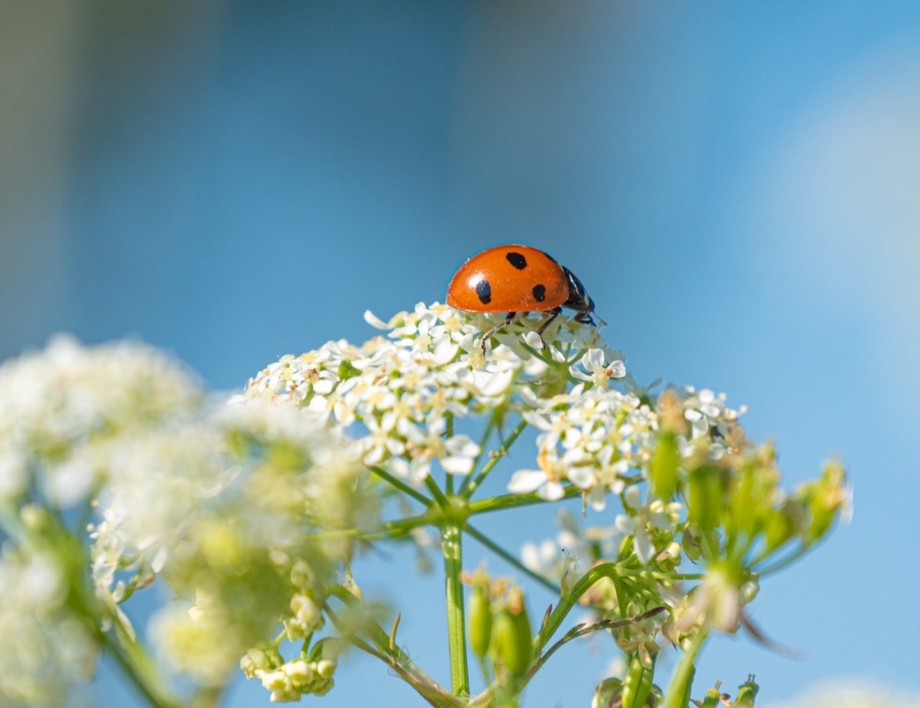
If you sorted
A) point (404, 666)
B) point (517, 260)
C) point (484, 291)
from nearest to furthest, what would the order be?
1. point (404, 666)
2. point (484, 291)
3. point (517, 260)

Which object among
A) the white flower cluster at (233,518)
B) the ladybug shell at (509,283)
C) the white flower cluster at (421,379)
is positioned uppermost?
the ladybug shell at (509,283)

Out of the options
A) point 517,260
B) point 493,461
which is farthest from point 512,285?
point 493,461

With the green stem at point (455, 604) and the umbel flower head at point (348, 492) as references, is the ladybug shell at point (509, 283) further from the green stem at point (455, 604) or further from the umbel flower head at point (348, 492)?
the green stem at point (455, 604)

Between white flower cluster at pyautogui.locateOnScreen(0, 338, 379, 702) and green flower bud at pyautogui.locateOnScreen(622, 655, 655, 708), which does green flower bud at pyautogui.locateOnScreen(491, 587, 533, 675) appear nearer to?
white flower cluster at pyautogui.locateOnScreen(0, 338, 379, 702)

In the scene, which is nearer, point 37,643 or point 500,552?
point 37,643

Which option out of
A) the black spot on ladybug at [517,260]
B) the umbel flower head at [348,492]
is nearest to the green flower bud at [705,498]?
the umbel flower head at [348,492]

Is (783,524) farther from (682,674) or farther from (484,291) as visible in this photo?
(484,291)
